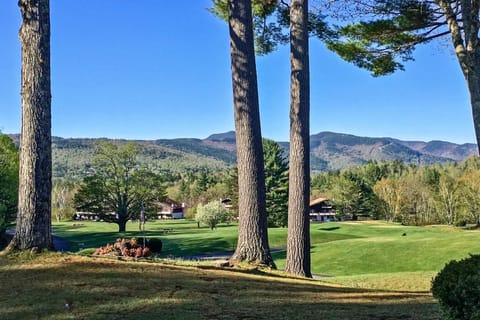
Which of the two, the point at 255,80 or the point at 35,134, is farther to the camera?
the point at 255,80

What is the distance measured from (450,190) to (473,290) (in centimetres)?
6060

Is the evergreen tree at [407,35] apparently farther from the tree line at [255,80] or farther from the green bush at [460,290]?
the green bush at [460,290]

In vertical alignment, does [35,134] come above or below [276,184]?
below

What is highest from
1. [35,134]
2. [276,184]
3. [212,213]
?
[276,184]

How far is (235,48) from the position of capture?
25.2ft

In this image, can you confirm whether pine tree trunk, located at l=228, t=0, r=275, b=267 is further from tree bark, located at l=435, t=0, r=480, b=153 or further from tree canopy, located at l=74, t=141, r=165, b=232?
tree canopy, located at l=74, t=141, r=165, b=232

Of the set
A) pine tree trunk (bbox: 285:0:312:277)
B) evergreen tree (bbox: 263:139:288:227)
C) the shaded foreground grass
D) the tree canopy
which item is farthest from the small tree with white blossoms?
the shaded foreground grass

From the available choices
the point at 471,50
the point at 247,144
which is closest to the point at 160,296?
the point at 247,144

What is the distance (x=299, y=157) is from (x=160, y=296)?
4446mm

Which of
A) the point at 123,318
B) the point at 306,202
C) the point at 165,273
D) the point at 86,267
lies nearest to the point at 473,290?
the point at 123,318

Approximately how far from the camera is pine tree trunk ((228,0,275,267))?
24.1ft

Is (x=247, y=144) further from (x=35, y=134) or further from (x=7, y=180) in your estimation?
(x=7, y=180)

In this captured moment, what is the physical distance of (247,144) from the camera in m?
7.50

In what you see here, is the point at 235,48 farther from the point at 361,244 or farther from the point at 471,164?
the point at 471,164
